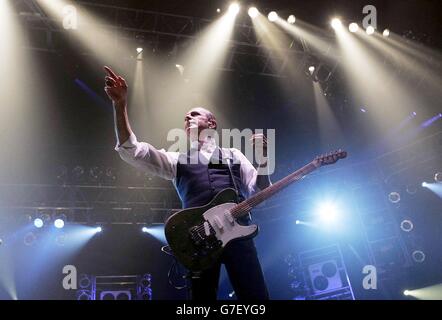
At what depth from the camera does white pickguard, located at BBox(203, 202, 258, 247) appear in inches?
105

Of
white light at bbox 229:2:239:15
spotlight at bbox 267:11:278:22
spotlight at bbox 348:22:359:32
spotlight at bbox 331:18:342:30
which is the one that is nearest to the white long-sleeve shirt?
white light at bbox 229:2:239:15

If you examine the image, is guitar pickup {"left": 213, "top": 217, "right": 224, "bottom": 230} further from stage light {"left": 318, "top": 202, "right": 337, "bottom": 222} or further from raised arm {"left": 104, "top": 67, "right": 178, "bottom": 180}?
stage light {"left": 318, "top": 202, "right": 337, "bottom": 222}

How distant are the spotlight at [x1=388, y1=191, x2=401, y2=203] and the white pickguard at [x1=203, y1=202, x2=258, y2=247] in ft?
21.6

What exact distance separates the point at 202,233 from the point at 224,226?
0.14 meters

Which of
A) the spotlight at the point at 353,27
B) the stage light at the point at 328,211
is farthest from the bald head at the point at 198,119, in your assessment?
the stage light at the point at 328,211

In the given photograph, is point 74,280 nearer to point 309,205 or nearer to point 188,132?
point 309,205

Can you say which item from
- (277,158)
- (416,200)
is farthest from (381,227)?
(277,158)

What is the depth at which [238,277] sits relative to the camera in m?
2.58

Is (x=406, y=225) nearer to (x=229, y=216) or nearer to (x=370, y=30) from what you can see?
(x=370, y=30)

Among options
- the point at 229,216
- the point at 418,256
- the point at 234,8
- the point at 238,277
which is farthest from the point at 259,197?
the point at 418,256

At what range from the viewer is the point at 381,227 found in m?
8.56

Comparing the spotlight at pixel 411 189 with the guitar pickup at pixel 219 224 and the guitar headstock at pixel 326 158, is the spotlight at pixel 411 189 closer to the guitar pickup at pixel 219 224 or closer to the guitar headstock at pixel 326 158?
the guitar headstock at pixel 326 158

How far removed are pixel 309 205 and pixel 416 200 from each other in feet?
6.49
